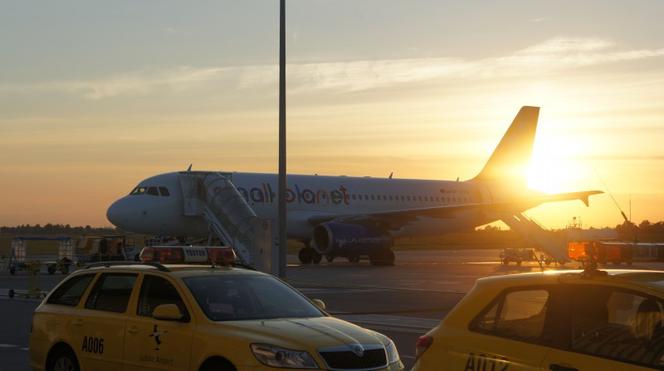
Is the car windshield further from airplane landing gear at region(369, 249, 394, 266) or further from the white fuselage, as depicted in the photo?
airplane landing gear at region(369, 249, 394, 266)

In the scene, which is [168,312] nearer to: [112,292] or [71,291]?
[112,292]

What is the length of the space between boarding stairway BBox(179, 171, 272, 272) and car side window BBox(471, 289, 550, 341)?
86.9 ft

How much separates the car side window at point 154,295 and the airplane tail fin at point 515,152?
4733 cm

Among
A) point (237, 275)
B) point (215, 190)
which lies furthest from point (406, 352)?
point (215, 190)

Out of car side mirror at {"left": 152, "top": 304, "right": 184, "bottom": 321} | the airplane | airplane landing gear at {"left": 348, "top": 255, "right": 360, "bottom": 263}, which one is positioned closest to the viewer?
car side mirror at {"left": 152, "top": 304, "right": 184, "bottom": 321}

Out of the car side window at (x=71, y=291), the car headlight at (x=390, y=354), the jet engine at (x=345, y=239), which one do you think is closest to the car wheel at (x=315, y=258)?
the jet engine at (x=345, y=239)

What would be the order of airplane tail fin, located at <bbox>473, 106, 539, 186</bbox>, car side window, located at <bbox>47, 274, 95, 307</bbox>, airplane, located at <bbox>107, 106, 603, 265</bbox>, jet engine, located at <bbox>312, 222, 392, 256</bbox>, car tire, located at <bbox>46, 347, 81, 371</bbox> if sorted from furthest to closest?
airplane tail fin, located at <bbox>473, 106, 539, 186</bbox> < airplane, located at <bbox>107, 106, 603, 265</bbox> < jet engine, located at <bbox>312, 222, 392, 256</bbox> < car side window, located at <bbox>47, 274, 95, 307</bbox> < car tire, located at <bbox>46, 347, 81, 371</bbox>

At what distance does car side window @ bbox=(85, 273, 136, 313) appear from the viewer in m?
10.7

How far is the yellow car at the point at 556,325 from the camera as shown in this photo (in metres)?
6.93

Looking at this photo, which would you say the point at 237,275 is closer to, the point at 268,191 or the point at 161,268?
the point at 161,268

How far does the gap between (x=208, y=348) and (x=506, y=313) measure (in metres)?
2.99

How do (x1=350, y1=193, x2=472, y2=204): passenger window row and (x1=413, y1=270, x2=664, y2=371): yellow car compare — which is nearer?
(x1=413, y1=270, x2=664, y2=371): yellow car

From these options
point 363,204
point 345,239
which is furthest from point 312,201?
point 345,239

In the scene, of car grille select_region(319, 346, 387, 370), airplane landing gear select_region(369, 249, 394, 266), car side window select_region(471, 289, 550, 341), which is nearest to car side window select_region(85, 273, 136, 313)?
car grille select_region(319, 346, 387, 370)
